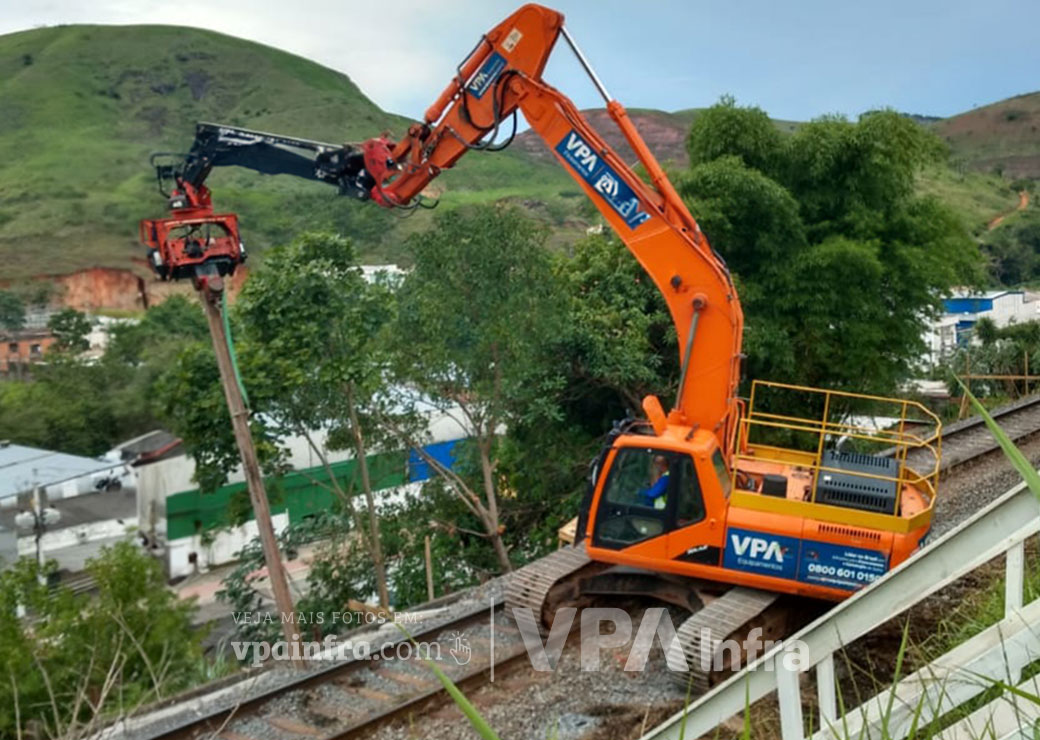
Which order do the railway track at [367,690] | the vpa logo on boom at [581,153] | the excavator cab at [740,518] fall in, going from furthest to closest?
the vpa logo on boom at [581,153] → the excavator cab at [740,518] → the railway track at [367,690]

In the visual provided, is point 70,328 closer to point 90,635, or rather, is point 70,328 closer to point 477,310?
point 90,635

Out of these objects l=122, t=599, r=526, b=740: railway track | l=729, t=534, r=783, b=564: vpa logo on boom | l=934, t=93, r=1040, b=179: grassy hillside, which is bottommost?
l=122, t=599, r=526, b=740: railway track

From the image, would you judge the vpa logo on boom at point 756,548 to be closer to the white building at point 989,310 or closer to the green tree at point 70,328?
the white building at point 989,310

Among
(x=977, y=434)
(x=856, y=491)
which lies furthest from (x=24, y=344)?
(x=856, y=491)

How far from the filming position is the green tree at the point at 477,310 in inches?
519

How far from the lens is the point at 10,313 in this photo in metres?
44.3

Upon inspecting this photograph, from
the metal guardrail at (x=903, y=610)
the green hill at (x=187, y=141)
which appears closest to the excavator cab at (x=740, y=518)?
the metal guardrail at (x=903, y=610)

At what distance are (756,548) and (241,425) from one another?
5.42 meters

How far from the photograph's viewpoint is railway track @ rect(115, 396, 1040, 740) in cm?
719

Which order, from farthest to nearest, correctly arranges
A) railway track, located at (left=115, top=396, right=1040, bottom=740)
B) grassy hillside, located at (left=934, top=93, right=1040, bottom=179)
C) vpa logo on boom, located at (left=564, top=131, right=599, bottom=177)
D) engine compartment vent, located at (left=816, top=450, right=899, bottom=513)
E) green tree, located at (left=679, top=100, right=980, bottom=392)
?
grassy hillside, located at (left=934, top=93, right=1040, bottom=179)
green tree, located at (left=679, top=100, right=980, bottom=392)
vpa logo on boom, located at (left=564, top=131, right=599, bottom=177)
engine compartment vent, located at (left=816, top=450, right=899, bottom=513)
railway track, located at (left=115, top=396, right=1040, bottom=740)

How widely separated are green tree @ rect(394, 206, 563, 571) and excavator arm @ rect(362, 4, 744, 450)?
384 centimetres

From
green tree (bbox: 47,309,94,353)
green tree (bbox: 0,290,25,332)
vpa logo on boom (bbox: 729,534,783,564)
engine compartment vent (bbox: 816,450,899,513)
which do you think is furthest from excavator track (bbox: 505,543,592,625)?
green tree (bbox: 0,290,25,332)

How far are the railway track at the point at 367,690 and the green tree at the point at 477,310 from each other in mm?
4986

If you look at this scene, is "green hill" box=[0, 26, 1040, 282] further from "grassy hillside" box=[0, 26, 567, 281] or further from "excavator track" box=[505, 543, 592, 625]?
"excavator track" box=[505, 543, 592, 625]
